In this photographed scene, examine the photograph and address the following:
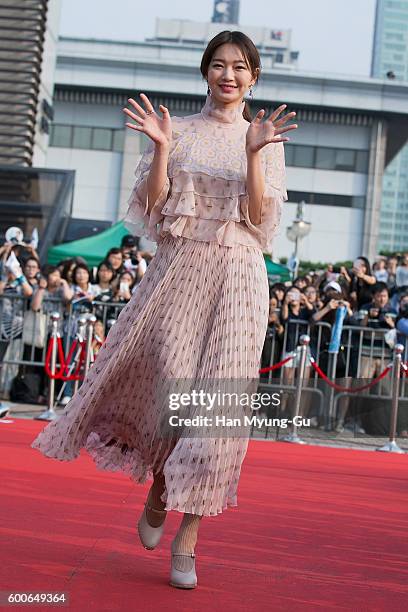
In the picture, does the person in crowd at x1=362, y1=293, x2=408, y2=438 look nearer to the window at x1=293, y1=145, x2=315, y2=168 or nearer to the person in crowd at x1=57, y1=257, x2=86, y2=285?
the person in crowd at x1=57, y1=257, x2=86, y2=285

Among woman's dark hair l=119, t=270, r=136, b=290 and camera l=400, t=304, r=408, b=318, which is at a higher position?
woman's dark hair l=119, t=270, r=136, b=290

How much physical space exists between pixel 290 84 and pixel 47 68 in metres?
23.7

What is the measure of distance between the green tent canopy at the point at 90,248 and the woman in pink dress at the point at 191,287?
43.2 feet

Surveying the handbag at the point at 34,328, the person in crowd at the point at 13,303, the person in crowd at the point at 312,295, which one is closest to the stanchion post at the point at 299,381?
the person in crowd at the point at 312,295

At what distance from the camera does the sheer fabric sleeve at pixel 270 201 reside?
13.6 ft

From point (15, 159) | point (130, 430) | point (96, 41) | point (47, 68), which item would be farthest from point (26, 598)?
point (96, 41)

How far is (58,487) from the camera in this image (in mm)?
6129

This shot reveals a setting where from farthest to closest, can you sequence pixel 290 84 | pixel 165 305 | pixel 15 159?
pixel 290 84
pixel 15 159
pixel 165 305

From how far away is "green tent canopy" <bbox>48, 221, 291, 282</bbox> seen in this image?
57.2 feet

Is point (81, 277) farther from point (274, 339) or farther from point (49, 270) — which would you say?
point (274, 339)

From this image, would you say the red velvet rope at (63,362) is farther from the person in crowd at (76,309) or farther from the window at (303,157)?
the window at (303,157)

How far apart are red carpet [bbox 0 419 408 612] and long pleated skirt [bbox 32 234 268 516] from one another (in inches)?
13.6

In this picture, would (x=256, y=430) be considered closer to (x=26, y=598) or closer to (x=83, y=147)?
(x=26, y=598)

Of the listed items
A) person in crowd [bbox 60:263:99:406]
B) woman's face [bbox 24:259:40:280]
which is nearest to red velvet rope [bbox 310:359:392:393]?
person in crowd [bbox 60:263:99:406]
